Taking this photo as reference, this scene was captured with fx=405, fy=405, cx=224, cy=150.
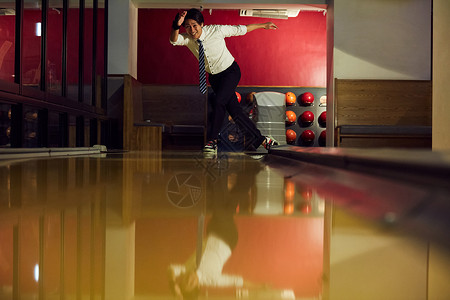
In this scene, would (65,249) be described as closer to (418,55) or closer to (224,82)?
(224,82)

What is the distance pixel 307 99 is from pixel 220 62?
139 inches

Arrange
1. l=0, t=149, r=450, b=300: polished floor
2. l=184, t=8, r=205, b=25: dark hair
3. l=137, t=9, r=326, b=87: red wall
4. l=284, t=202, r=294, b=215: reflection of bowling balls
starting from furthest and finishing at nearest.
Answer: l=137, t=9, r=326, b=87: red wall → l=184, t=8, r=205, b=25: dark hair → l=284, t=202, r=294, b=215: reflection of bowling balls → l=0, t=149, r=450, b=300: polished floor

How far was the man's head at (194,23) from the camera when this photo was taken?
11.8 feet

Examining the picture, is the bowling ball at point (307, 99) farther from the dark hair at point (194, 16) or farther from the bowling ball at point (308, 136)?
the dark hair at point (194, 16)

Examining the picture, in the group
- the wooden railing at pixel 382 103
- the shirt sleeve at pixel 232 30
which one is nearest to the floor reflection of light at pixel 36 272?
the shirt sleeve at pixel 232 30

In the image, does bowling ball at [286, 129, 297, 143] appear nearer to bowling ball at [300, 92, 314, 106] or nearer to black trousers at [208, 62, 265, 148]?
Answer: bowling ball at [300, 92, 314, 106]

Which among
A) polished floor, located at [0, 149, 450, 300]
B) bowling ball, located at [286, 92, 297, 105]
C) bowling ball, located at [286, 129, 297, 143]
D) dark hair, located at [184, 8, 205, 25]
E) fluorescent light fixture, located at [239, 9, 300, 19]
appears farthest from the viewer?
fluorescent light fixture, located at [239, 9, 300, 19]

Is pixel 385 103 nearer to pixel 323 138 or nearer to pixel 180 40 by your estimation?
pixel 323 138

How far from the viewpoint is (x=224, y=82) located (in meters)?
3.68

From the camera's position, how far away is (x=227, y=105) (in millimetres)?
3793

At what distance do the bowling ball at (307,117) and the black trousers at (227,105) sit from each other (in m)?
3.30

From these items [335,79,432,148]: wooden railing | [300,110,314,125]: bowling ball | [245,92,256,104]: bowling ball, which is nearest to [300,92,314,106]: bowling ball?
[300,110,314,125]: bowling ball

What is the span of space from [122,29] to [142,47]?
231 cm

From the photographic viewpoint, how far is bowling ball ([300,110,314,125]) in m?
7.04
